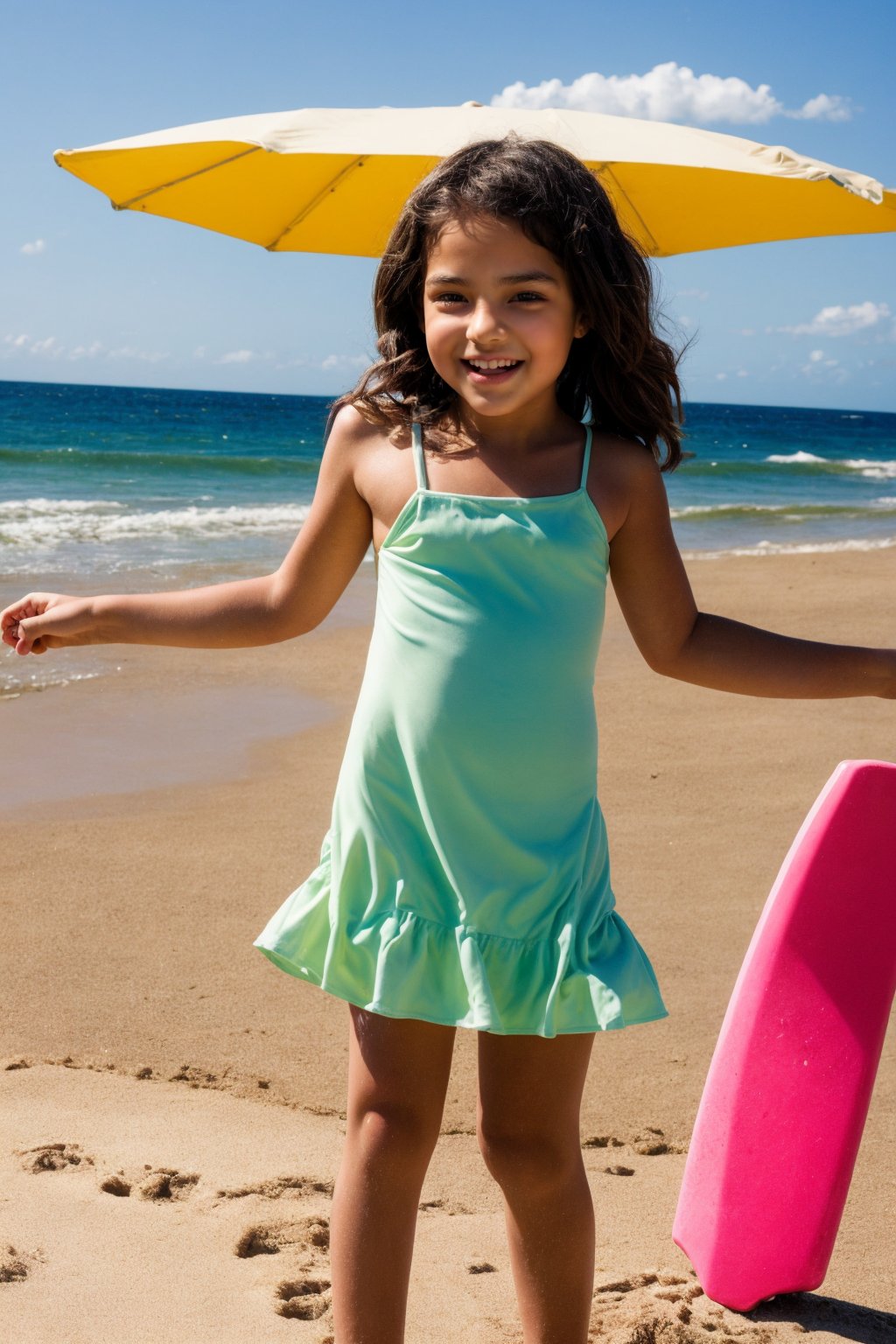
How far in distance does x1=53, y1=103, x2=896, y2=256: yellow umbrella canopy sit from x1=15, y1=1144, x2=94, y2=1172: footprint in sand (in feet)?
6.46

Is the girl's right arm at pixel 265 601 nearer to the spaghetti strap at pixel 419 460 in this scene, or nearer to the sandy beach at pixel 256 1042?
the spaghetti strap at pixel 419 460

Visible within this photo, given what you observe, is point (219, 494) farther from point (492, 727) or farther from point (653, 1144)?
point (492, 727)

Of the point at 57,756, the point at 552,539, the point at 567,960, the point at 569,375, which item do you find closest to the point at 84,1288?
the point at 567,960

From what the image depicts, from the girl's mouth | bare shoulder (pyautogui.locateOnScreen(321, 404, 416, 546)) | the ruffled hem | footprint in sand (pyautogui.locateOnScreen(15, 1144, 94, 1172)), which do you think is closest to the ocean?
the girl's mouth

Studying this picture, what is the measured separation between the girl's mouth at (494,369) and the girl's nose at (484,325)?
4 cm

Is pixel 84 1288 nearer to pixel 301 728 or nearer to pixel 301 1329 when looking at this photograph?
pixel 301 1329

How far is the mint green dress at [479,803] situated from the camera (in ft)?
5.44

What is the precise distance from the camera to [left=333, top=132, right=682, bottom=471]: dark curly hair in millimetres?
1729

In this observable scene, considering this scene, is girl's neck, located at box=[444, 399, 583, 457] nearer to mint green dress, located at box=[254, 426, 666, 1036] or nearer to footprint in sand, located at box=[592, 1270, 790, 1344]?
mint green dress, located at box=[254, 426, 666, 1036]

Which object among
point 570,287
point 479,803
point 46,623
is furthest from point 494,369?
point 46,623

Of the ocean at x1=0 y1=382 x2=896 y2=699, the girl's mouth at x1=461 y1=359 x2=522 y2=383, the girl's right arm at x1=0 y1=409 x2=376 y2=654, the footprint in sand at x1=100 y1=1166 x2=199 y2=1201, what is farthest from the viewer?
the ocean at x1=0 y1=382 x2=896 y2=699

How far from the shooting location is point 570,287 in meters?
1.77

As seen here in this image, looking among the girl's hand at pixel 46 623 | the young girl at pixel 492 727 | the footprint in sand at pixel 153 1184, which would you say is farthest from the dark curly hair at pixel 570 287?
the footprint in sand at pixel 153 1184

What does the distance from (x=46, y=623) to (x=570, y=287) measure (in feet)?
3.02
